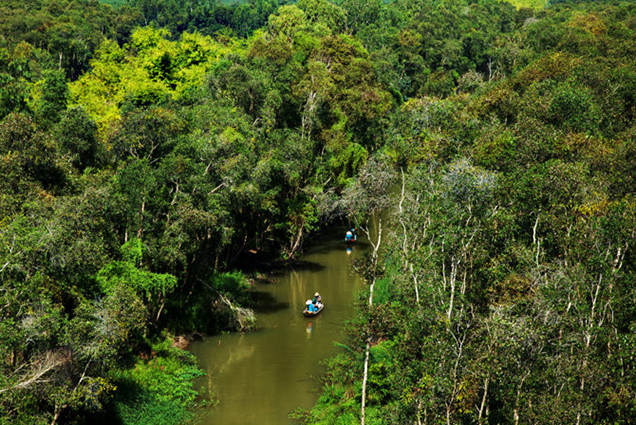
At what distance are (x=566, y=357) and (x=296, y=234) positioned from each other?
1161 inches

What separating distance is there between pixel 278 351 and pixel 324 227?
75.8 feet

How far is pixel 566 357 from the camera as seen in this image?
64.2 ft

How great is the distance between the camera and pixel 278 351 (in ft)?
111

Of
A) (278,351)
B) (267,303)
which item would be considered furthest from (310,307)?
(278,351)

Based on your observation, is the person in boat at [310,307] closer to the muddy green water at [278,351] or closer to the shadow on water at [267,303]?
the muddy green water at [278,351]

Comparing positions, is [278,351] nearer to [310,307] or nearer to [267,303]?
[310,307]

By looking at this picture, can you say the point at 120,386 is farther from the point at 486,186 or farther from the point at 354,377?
the point at 486,186

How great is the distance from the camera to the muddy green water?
1114 inches

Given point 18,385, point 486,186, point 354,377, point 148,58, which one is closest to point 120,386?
point 18,385

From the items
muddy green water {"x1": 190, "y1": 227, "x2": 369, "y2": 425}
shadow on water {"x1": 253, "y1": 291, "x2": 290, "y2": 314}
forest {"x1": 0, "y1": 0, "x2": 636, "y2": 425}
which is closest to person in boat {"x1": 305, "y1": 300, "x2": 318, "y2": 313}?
muddy green water {"x1": 190, "y1": 227, "x2": 369, "y2": 425}

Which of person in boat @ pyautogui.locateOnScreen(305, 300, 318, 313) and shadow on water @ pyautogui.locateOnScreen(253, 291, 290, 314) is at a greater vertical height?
person in boat @ pyautogui.locateOnScreen(305, 300, 318, 313)

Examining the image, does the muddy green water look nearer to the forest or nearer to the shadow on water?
the shadow on water

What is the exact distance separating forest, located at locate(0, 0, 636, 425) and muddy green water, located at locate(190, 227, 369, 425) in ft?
4.02

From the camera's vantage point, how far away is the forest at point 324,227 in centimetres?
1986
